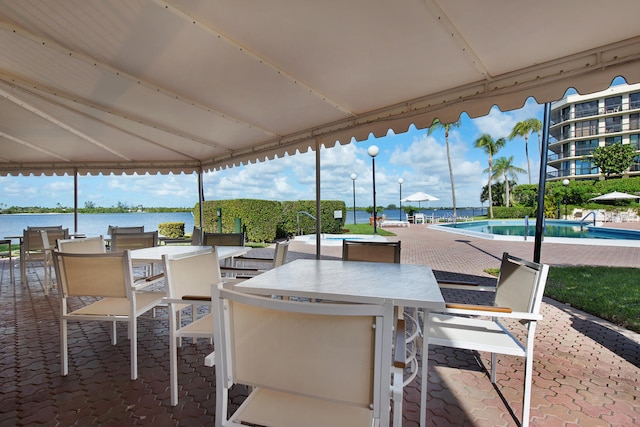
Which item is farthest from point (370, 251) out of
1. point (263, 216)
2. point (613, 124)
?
point (613, 124)

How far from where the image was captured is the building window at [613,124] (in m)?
36.5

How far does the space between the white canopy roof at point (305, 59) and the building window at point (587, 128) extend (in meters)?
47.8

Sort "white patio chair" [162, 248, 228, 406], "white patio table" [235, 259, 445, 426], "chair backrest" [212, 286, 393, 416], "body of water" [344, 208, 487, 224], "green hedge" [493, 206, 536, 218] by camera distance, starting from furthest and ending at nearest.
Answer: "body of water" [344, 208, 487, 224], "green hedge" [493, 206, 536, 218], "white patio chair" [162, 248, 228, 406], "white patio table" [235, 259, 445, 426], "chair backrest" [212, 286, 393, 416]

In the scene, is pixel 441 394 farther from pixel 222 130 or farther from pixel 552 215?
pixel 552 215

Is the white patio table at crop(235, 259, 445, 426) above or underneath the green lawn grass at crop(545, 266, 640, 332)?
above

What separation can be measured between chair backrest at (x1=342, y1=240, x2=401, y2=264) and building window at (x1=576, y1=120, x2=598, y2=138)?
48.5 meters

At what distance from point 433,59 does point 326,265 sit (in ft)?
6.09

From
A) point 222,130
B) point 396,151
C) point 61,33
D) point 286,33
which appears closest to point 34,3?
point 61,33

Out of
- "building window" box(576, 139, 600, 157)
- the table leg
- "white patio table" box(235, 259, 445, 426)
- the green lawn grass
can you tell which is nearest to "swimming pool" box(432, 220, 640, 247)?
the green lawn grass

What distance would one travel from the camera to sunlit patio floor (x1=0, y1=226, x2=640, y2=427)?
76.7 inches

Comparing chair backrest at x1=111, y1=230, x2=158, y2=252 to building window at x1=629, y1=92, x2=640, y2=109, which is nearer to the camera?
chair backrest at x1=111, y1=230, x2=158, y2=252

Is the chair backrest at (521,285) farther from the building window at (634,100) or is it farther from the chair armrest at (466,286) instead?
the building window at (634,100)

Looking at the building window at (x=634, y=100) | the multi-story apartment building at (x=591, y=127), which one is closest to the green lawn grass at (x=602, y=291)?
the multi-story apartment building at (x=591, y=127)

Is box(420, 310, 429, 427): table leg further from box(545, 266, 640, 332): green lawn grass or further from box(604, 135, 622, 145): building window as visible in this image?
box(604, 135, 622, 145): building window
